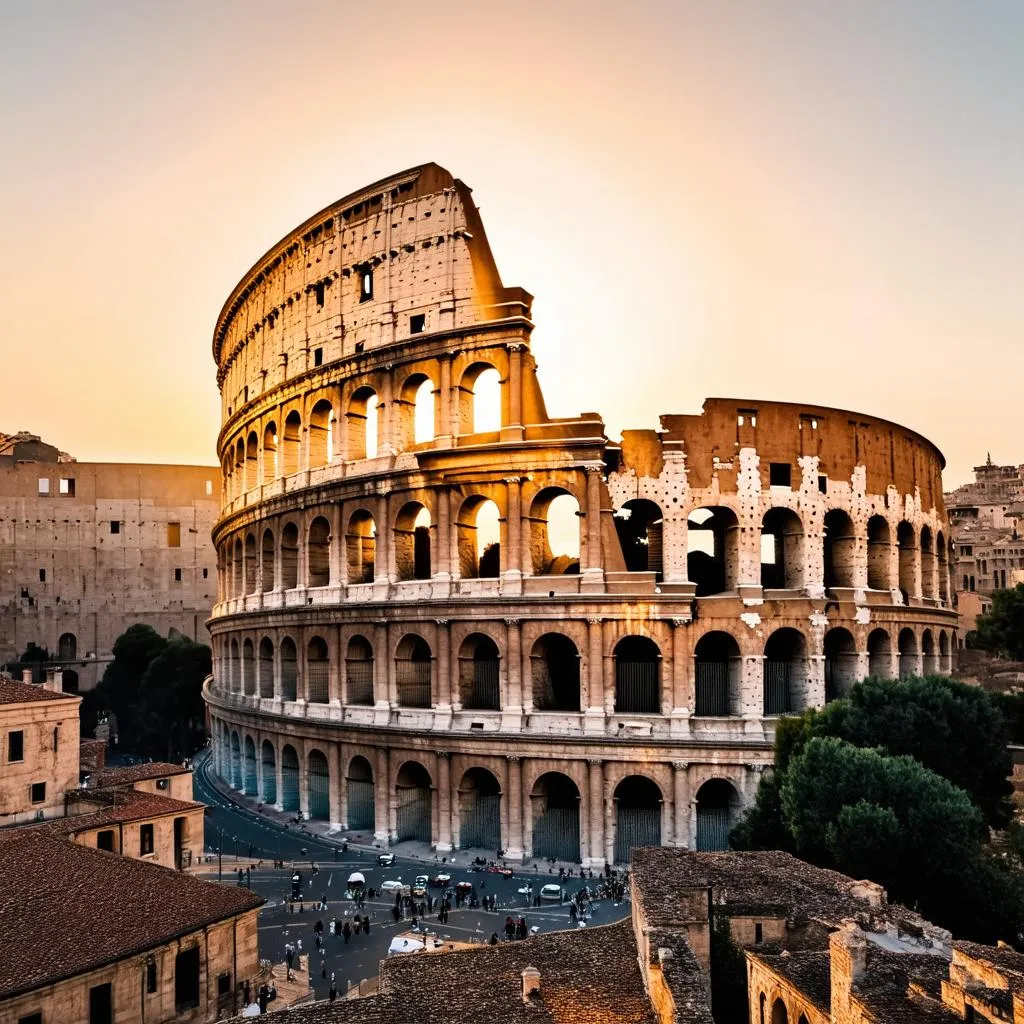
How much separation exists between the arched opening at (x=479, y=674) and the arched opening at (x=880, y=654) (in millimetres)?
11391

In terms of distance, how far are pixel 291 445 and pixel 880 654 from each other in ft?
70.0

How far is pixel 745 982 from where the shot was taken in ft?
46.7

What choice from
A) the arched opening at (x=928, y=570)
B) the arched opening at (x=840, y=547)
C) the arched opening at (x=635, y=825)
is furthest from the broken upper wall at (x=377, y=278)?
the arched opening at (x=928, y=570)

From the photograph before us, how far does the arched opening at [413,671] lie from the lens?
3011 cm

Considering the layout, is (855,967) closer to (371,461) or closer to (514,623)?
(514,623)

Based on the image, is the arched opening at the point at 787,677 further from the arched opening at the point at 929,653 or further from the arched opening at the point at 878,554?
the arched opening at the point at 929,653

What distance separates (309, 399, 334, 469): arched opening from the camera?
34.2 metres

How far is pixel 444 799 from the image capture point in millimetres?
28188

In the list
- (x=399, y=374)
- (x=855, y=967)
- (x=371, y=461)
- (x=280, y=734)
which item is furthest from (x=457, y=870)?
(x=855, y=967)

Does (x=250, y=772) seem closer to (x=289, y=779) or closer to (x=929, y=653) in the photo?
(x=289, y=779)

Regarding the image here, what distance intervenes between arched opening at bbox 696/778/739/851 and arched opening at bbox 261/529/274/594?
17989 millimetres

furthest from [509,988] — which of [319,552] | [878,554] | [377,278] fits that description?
[377,278]

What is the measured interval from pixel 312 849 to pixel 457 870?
5.36m

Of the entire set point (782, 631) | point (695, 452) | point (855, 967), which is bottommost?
point (855, 967)
